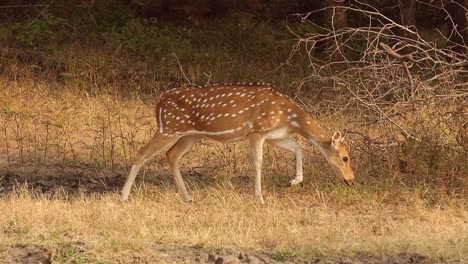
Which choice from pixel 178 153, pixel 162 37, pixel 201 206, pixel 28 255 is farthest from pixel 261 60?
pixel 28 255

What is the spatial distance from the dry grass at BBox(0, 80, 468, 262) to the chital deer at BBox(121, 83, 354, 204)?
29cm

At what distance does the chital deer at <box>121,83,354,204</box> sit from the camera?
11.3 m

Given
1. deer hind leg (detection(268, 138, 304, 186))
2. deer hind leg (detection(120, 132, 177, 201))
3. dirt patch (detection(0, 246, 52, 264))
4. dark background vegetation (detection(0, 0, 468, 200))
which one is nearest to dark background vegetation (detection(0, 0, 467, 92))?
dark background vegetation (detection(0, 0, 468, 200))

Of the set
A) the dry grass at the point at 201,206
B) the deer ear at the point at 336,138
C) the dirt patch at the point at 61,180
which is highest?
the deer ear at the point at 336,138

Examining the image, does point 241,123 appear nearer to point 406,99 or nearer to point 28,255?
point 406,99

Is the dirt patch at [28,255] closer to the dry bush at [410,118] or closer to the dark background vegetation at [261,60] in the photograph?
the dry bush at [410,118]

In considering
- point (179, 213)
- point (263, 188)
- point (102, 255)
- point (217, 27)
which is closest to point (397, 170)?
point (263, 188)

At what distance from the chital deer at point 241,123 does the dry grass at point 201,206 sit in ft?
0.95

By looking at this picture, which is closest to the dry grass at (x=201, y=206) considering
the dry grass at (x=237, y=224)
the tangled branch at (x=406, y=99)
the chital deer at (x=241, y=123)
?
the dry grass at (x=237, y=224)

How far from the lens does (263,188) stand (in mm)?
11820

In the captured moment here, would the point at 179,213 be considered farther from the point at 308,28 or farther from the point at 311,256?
the point at 308,28

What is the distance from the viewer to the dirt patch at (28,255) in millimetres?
8688

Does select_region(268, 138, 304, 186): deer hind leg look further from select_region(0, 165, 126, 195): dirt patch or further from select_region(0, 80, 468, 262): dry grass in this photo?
select_region(0, 165, 126, 195): dirt patch

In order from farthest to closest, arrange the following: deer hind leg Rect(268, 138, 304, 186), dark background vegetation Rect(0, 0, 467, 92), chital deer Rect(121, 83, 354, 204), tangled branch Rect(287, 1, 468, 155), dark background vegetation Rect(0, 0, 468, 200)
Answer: dark background vegetation Rect(0, 0, 467, 92), dark background vegetation Rect(0, 0, 468, 200), tangled branch Rect(287, 1, 468, 155), chital deer Rect(121, 83, 354, 204), deer hind leg Rect(268, 138, 304, 186)
